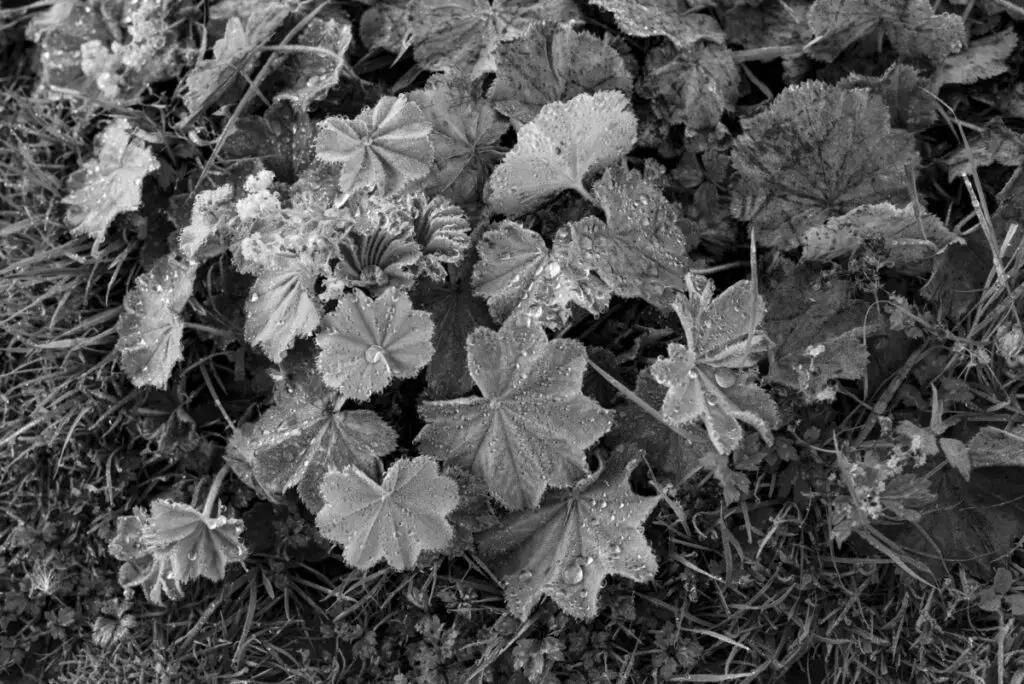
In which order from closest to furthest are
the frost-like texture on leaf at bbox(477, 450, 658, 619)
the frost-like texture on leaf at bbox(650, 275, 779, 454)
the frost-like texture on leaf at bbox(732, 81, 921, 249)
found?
the frost-like texture on leaf at bbox(650, 275, 779, 454)
the frost-like texture on leaf at bbox(477, 450, 658, 619)
the frost-like texture on leaf at bbox(732, 81, 921, 249)

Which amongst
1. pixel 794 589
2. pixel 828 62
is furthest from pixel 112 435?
pixel 828 62

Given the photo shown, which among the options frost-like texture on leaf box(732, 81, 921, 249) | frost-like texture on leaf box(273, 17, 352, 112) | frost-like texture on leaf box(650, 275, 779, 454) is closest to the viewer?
frost-like texture on leaf box(650, 275, 779, 454)

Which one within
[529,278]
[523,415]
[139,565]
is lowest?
[139,565]

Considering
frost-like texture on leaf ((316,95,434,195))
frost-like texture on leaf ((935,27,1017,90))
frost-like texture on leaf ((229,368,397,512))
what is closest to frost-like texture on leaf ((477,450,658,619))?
frost-like texture on leaf ((229,368,397,512))

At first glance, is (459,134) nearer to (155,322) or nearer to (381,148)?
(381,148)

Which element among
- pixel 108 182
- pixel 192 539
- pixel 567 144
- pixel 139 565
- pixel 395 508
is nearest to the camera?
pixel 395 508

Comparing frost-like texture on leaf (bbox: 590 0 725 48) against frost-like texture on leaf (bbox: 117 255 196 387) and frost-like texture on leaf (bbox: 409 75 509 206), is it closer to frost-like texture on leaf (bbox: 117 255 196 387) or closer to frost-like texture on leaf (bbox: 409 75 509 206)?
frost-like texture on leaf (bbox: 409 75 509 206)

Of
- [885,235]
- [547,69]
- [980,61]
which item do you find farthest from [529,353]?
[980,61]
